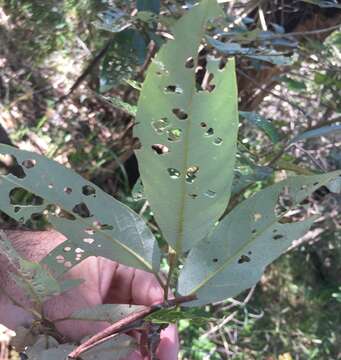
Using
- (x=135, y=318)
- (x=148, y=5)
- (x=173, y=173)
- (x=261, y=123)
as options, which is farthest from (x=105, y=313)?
(x=148, y=5)

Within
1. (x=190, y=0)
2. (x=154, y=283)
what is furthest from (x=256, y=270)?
(x=190, y=0)

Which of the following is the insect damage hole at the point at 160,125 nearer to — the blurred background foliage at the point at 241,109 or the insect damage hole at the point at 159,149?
the insect damage hole at the point at 159,149

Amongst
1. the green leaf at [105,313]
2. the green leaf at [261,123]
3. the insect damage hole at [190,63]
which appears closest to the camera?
the insect damage hole at [190,63]

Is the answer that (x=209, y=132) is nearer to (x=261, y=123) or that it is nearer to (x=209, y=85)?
(x=209, y=85)

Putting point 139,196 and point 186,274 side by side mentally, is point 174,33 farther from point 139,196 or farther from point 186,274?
point 139,196

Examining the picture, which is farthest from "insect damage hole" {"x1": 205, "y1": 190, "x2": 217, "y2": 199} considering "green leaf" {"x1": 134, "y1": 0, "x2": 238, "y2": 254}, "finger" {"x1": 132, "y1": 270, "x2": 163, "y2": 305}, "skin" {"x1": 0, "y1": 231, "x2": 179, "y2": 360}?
"finger" {"x1": 132, "y1": 270, "x2": 163, "y2": 305}

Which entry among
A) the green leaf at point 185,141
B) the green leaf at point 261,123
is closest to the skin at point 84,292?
the green leaf at point 185,141

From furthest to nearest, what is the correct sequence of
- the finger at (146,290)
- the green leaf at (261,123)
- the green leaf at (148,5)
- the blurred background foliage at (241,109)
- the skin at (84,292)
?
the blurred background foliage at (241,109) < the green leaf at (148,5) < the green leaf at (261,123) < the finger at (146,290) < the skin at (84,292)
